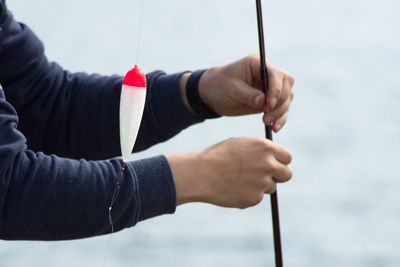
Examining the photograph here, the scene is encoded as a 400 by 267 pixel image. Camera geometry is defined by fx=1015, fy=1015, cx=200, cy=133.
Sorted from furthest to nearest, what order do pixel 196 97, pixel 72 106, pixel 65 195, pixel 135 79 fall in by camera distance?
1. pixel 72 106
2. pixel 196 97
3. pixel 135 79
4. pixel 65 195

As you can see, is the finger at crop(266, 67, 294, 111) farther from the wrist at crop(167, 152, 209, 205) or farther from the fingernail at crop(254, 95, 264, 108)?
the wrist at crop(167, 152, 209, 205)

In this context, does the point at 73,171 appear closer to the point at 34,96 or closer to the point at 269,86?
the point at 269,86

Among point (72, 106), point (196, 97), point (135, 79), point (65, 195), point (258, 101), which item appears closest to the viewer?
point (65, 195)

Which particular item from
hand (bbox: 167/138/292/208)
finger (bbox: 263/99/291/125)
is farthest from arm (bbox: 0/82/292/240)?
finger (bbox: 263/99/291/125)

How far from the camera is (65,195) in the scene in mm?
1384

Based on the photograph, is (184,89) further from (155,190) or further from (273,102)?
(155,190)

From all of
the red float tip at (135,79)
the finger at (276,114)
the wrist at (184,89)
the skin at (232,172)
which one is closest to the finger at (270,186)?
the skin at (232,172)

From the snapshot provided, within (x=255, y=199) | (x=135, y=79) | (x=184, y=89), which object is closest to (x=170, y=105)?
(x=184, y=89)

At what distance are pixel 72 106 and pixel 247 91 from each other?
38 centimetres

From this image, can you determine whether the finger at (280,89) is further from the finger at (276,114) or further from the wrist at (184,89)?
the wrist at (184,89)

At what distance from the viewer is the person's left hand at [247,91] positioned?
1.58 meters

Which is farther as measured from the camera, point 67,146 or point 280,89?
point 67,146

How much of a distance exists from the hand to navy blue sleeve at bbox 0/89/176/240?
0.07ft

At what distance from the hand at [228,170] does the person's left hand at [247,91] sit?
13cm
